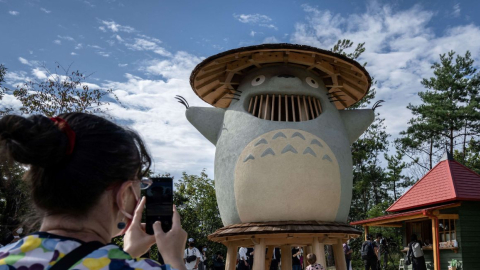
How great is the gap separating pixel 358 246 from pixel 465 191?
540 inches

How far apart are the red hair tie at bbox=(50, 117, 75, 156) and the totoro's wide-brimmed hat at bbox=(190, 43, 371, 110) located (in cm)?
742

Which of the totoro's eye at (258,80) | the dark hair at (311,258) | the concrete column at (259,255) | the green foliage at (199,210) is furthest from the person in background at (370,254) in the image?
the green foliage at (199,210)

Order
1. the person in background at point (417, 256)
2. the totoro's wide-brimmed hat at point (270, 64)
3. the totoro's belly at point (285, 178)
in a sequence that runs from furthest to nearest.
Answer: the person in background at point (417, 256)
the totoro's wide-brimmed hat at point (270, 64)
the totoro's belly at point (285, 178)

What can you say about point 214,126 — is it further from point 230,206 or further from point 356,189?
point 356,189

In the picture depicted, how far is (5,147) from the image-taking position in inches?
58.2

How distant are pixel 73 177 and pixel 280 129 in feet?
23.8

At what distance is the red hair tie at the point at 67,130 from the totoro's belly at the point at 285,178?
702 centimetres

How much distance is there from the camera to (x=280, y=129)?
28.1 feet

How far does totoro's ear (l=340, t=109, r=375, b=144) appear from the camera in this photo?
1001 cm

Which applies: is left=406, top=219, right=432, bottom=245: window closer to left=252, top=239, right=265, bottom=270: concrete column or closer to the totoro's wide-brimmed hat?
the totoro's wide-brimmed hat

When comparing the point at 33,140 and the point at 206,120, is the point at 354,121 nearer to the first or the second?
the point at 206,120

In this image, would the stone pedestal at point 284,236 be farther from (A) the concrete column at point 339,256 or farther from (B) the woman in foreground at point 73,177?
(B) the woman in foreground at point 73,177

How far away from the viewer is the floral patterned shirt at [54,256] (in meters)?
1.27

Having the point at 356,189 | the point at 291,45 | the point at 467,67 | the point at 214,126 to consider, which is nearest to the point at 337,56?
the point at 291,45
